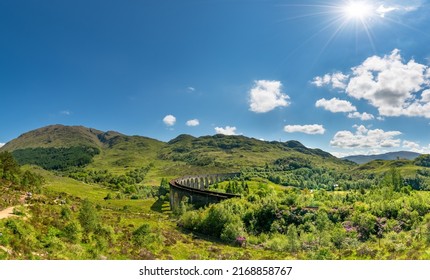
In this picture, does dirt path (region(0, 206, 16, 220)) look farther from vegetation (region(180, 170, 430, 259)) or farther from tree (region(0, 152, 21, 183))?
vegetation (region(180, 170, 430, 259))

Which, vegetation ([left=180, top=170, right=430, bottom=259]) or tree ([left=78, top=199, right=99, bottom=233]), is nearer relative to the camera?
tree ([left=78, top=199, right=99, bottom=233])

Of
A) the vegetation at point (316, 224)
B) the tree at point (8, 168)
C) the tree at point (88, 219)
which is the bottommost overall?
the vegetation at point (316, 224)

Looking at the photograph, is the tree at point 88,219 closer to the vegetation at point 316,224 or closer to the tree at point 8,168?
the vegetation at point 316,224

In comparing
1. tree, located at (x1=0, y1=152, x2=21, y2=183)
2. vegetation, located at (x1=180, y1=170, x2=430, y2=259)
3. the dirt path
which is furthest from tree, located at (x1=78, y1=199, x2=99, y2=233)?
tree, located at (x1=0, y1=152, x2=21, y2=183)

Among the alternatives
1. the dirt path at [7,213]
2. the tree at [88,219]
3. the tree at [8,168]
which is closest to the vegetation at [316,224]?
the tree at [88,219]

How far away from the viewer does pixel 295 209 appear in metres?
64.9

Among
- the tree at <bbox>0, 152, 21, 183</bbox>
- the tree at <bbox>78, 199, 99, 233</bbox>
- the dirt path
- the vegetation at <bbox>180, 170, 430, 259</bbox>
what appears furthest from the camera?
the tree at <bbox>0, 152, 21, 183</bbox>

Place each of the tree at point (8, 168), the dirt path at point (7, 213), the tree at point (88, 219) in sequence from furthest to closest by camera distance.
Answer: the tree at point (8, 168) → the tree at point (88, 219) → the dirt path at point (7, 213)

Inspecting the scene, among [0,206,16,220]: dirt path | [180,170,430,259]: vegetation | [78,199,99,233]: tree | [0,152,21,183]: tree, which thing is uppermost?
[0,152,21,183]: tree

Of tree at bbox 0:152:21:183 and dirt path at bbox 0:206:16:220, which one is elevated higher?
tree at bbox 0:152:21:183

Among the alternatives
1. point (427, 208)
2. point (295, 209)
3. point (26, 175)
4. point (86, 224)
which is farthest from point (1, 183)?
point (427, 208)

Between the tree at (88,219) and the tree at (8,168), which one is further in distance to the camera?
the tree at (8,168)

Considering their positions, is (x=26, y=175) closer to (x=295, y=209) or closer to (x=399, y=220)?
(x=295, y=209)

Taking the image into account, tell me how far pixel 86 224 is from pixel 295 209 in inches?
1690
